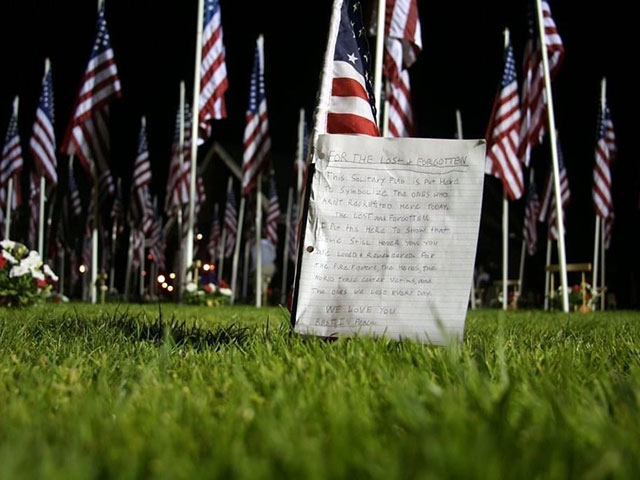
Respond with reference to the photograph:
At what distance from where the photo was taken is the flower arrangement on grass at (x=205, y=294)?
15.9 metres

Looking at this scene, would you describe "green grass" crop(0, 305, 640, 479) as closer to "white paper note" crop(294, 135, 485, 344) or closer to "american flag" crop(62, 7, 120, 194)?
"white paper note" crop(294, 135, 485, 344)

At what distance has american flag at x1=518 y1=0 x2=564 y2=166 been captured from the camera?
44.2 feet

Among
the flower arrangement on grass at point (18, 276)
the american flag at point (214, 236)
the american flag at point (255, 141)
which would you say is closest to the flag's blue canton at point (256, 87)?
the american flag at point (255, 141)

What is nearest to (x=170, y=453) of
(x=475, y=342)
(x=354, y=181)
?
(x=354, y=181)

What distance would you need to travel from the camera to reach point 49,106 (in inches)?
671

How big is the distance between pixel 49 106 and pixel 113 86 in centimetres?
435

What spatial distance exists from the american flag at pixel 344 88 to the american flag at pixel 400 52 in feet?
19.9

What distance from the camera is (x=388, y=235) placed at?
2762 millimetres

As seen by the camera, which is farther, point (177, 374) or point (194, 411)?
point (177, 374)

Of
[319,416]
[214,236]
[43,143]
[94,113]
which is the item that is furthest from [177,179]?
[319,416]

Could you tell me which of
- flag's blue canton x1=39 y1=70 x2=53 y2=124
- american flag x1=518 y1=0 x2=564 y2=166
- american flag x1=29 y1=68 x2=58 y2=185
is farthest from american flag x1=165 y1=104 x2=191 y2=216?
american flag x1=518 y1=0 x2=564 y2=166

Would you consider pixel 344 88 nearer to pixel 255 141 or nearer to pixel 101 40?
pixel 101 40

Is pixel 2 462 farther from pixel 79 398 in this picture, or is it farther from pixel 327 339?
pixel 327 339

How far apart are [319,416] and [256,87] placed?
17.8 metres
